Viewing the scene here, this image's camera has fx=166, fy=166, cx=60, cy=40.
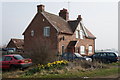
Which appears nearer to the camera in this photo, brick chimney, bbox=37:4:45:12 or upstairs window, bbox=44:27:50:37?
upstairs window, bbox=44:27:50:37

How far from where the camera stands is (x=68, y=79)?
1005 cm

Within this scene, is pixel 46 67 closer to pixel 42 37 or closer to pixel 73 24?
pixel 42 37

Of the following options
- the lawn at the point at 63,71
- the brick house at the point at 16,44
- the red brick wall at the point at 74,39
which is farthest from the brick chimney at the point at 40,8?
the brick house at the point at 16,44

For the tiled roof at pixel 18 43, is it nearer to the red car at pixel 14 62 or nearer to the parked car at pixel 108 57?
the parked car at pixel 108 57

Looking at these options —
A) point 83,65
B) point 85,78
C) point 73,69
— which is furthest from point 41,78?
point 83,65

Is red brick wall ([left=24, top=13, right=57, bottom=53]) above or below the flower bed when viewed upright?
above

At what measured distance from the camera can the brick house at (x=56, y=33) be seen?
2838 cm

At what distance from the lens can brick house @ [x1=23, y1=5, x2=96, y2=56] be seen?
28.4m

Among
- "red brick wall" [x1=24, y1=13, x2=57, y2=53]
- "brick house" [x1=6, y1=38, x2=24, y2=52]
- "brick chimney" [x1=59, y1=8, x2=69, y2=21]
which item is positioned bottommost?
"brick house" [x1=6, y1=38, x2=24, y2=52]

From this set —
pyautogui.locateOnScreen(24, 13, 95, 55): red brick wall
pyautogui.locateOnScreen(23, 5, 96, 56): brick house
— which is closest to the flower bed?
pyautogui.locateOnScreen(23, 5, 96, 56): brick house

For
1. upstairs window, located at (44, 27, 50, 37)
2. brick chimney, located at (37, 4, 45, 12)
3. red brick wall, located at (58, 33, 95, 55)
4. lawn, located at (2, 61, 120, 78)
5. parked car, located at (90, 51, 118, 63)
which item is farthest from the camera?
brick chimney, located at (37, 4, 45, 12)

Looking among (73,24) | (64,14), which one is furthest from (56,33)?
(64,14)

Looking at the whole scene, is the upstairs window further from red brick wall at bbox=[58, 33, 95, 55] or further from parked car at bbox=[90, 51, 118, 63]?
parked car at bbox=[90, 51, 118, 63]

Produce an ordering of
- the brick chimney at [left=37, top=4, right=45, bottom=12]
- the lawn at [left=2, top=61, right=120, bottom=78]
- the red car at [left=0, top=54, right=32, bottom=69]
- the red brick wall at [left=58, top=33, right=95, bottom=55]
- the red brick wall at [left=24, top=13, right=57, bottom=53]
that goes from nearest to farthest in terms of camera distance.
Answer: the lawn at [left=2, top=61, right=120, bottom=78] → the red car at [left=0, top=54, right=32, bottom=69] → the red brick wall at [left=24, top=13, right=57, bottom=53] → the red brick wall at [left=58, top=33, right=95, bottom=55] → the brick chimney at [left=37, top=4, right=45, bottom=12]
